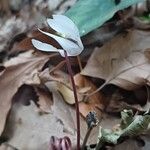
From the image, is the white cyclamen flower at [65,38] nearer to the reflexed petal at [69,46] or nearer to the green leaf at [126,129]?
the reflexed petal at [69,46]

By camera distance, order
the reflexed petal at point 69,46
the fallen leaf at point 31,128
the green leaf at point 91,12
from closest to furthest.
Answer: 1. the reflexed petal at point 69,46
2. the fallen leaf at point 31,128
3. the green leaf at point 91,12

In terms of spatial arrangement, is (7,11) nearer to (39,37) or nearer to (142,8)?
(39,37)

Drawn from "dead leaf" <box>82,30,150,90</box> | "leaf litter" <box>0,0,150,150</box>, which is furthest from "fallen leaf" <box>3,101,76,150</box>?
"dead leaf" <box>82,30,150,90</box>

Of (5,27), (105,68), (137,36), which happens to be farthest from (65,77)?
(5,27)

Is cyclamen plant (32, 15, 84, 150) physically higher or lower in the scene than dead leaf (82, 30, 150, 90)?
higher

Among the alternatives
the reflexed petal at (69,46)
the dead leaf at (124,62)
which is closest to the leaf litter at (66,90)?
the dead leaf at (124,62)

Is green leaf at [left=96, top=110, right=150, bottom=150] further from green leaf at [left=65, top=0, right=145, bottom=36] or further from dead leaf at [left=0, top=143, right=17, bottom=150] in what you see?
green leaf at [left=65, top=0, right=145, bottom=36]

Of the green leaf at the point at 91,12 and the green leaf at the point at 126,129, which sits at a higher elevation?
the green leaf at the point at 91,12
